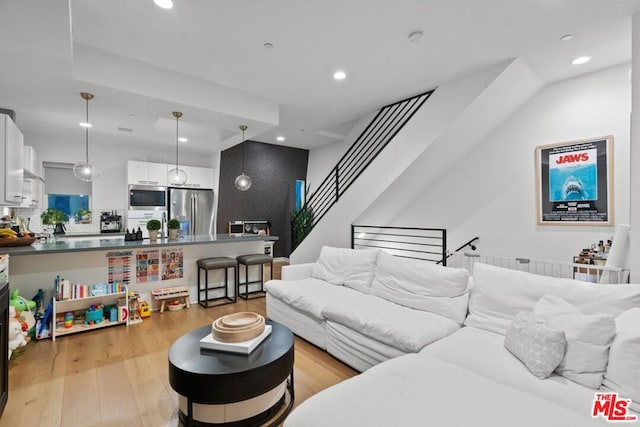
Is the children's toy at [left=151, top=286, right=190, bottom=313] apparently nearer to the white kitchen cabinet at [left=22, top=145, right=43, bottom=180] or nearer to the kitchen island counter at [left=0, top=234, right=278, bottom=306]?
the kitchen island counter at [left=0, top=234, right=278, bottom=306]

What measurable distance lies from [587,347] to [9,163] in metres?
4.76

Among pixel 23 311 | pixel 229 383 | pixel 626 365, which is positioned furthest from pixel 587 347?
pixel 23 311

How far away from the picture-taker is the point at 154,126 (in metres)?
4.78

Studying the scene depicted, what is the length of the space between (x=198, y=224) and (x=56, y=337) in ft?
11.0

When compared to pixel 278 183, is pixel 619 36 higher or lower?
higher

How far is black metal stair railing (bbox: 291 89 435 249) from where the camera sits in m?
4.49

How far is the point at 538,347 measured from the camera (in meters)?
1.65

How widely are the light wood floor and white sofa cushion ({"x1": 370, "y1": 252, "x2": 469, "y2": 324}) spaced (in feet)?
2.70

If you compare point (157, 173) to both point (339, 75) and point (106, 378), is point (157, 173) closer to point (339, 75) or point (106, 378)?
point (339, 75)

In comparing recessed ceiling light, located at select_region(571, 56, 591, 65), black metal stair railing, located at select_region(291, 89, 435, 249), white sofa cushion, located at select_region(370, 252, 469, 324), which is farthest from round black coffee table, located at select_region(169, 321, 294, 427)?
recessed ceiling light, located at select_region(571, 56, 591, 65)

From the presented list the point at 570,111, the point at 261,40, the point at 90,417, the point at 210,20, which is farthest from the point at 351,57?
the point at 90,417

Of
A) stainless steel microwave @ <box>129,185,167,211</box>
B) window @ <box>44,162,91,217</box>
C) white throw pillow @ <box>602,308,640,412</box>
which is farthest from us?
stainless steel microwave @ <box>129,185,167,211</box>

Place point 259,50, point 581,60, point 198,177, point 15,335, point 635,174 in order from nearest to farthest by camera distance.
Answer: point 635,174 → point 15,335 → point 259,50 → point 581,60 → point 198,177

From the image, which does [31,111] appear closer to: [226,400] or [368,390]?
[226,400]
